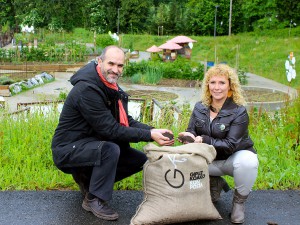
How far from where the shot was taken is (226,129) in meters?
3.60

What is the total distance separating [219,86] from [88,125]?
1.01 m

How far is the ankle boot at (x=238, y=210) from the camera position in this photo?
138 inches

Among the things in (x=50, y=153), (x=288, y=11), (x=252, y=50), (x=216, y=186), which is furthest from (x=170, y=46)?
(x=288, y=11)

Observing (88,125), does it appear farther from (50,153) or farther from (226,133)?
(50,153)

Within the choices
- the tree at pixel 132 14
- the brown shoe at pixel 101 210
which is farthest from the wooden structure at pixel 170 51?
the tree at pixel 132 14

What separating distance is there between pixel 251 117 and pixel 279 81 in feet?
50.8

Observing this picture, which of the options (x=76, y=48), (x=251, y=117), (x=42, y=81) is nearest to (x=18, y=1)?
(x=76, y=48)

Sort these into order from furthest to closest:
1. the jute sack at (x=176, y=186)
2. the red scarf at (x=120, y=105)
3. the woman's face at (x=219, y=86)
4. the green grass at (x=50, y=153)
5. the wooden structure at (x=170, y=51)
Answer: the wooden structure at (x=170, y=51)
the green grass at (x=50, y=153)
the woman's face at (x=219, y=86)
the red scarf at (x=120, y=105)
the jute sack at (x=176, y=186)

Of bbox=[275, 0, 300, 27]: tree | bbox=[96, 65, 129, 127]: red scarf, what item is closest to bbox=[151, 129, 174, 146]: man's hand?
bbox=[96, 65, 129, 127]: red scarf

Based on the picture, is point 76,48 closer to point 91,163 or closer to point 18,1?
point 91,163

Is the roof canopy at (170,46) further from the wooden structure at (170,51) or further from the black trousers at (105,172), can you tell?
the black trousers at (105,172)

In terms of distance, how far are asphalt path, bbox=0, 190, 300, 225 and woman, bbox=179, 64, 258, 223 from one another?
22 centimetres

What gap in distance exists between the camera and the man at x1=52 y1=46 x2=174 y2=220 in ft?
11.3

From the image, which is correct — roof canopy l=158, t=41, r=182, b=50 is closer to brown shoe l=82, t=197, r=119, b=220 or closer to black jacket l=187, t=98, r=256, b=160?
black jacket l=187, t=98, r=256, b=160
